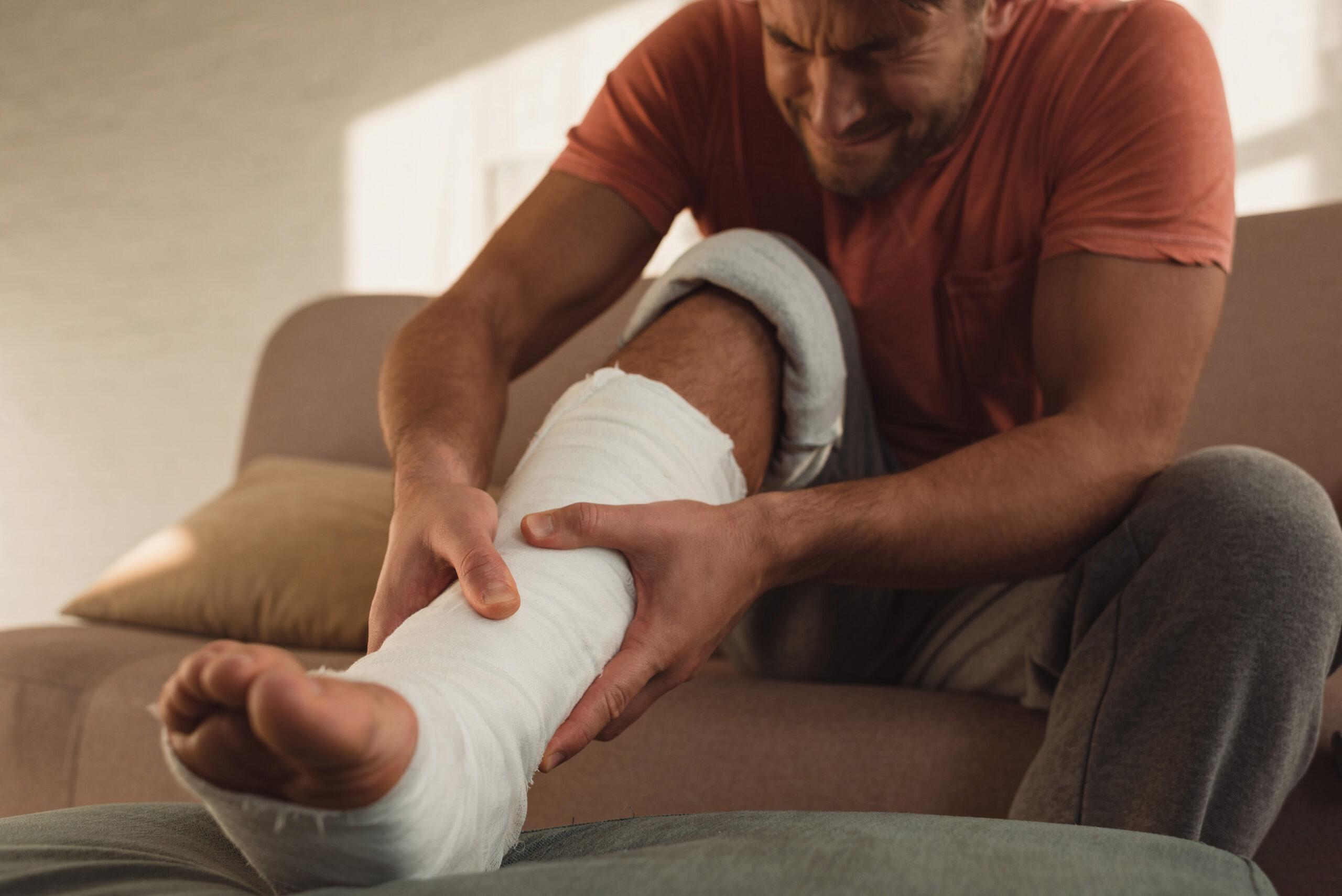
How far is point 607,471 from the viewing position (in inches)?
25.3

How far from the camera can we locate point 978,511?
0.74 metres

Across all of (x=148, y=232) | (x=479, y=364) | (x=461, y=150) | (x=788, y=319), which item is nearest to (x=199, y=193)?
(x=148, y=232)

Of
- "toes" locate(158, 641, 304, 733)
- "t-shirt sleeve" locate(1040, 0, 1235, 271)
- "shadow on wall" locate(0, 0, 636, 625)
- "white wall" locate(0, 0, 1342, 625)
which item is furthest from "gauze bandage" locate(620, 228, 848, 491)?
"shadow on wall" locate(0, 0, 636, 625)

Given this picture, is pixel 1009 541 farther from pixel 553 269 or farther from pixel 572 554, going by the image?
pixel 553 269

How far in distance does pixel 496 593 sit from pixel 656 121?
2.48 ft

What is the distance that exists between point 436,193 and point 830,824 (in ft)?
7.86

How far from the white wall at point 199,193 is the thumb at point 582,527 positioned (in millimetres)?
1994

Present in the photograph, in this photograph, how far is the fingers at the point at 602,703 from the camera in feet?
1.79

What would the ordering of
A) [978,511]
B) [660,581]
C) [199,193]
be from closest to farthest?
[660,581]
[978,511]
[199,193]

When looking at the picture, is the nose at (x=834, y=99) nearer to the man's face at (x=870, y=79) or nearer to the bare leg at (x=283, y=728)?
the man's face at (x=870, y=79)

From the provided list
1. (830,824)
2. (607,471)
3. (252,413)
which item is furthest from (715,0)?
(252,413)

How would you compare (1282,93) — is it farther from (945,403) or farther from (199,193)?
(199,193)

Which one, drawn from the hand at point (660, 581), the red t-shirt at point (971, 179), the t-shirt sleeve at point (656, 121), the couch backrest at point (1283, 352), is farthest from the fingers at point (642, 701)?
the couch backrest at point (1283, 352)

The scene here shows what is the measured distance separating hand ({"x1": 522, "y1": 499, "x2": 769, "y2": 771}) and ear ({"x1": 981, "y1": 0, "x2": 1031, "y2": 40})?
2.20 ft
